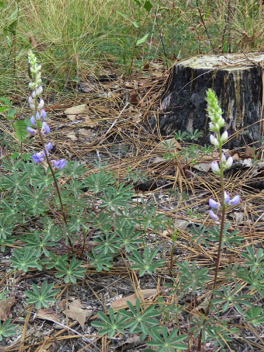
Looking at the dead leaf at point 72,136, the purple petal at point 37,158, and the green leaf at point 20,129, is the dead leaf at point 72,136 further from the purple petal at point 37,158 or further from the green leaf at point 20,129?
the purple petal at point 37,158

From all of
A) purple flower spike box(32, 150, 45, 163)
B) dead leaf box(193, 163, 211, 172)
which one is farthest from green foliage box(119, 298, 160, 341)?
dead leaf box(193, 163, 211, 172)

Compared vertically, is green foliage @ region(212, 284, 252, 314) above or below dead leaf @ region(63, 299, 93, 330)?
above

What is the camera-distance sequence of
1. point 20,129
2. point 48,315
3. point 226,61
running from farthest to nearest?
point 226,61
point 20,129
point 48,315

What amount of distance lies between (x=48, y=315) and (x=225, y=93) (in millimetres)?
1927

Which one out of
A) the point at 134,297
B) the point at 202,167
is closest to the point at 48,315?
the point at 134,297

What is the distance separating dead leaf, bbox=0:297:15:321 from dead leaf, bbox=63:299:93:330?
9.1 inches

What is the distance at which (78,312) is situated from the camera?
1.49 m

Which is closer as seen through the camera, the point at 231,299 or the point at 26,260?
the point at 231,299

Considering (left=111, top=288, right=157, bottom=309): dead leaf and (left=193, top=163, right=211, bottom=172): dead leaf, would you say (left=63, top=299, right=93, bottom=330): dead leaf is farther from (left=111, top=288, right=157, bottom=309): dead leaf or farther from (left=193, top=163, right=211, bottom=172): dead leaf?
(left=193, top=163, right=211, bottom=172): dead leaf

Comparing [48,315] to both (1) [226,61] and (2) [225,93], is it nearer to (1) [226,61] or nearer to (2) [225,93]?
(2) [225,93]

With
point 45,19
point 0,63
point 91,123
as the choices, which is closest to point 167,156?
point 91,123

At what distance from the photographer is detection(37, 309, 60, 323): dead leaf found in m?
1.46

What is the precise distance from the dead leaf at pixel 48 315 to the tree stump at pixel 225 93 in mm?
1660

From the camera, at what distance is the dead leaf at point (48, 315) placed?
146 centimetres
